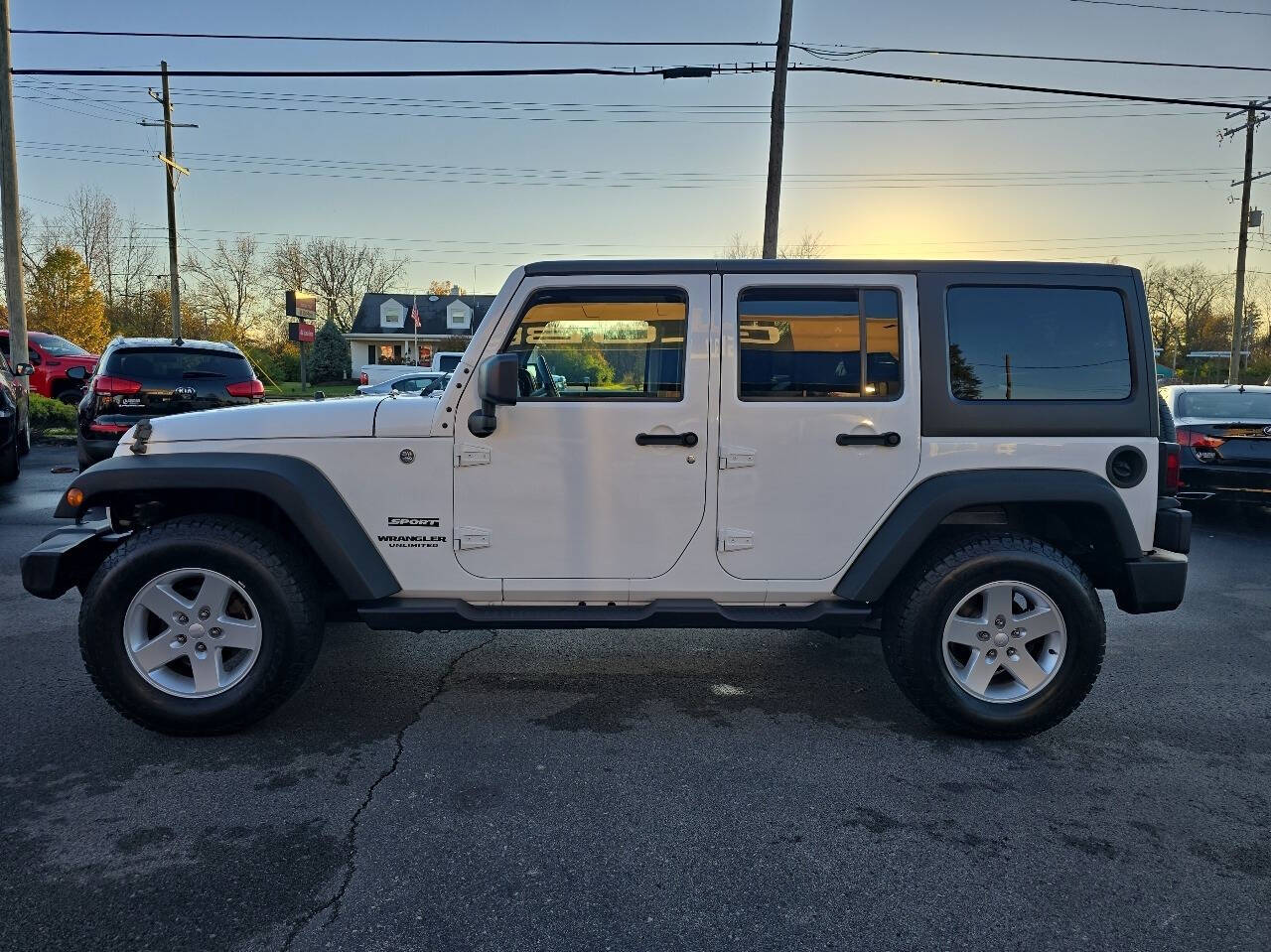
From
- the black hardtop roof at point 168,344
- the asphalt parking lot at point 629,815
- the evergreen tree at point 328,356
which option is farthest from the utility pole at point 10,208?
the evergreen tree at point 328,356

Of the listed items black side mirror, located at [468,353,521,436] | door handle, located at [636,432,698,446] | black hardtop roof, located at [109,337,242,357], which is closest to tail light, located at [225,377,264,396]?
black hardtop roof, located at [109,337,242,357]

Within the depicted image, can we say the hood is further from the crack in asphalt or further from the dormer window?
the dormer window

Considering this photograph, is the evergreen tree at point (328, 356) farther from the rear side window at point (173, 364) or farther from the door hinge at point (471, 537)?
the door hinge at point (471, 537)

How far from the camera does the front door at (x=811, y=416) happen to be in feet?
11.2

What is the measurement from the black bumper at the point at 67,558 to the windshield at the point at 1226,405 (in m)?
9.49

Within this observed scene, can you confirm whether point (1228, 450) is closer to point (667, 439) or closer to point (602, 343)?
point (667, 439)

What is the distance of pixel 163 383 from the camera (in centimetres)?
853

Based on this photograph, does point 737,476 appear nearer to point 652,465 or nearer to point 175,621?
point 652,465

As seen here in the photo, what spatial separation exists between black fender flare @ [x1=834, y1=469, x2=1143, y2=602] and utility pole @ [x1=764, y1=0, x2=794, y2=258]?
13355 mm

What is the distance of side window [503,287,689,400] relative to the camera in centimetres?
346

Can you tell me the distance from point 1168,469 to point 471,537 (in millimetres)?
3063

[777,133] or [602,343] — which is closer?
[602,343]

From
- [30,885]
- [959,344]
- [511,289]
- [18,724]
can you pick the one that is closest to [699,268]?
[511,289]

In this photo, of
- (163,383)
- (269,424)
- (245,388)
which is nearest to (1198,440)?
(269,424)
